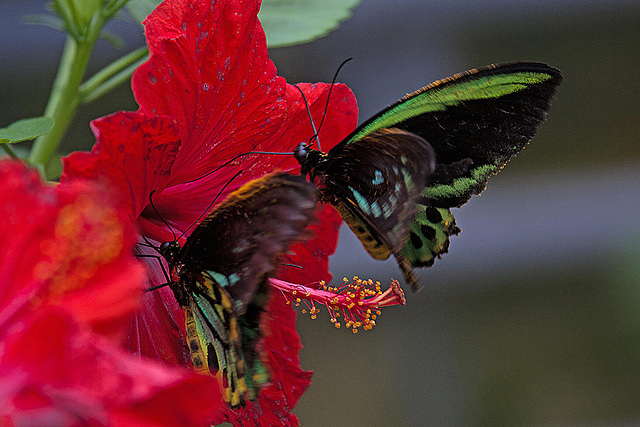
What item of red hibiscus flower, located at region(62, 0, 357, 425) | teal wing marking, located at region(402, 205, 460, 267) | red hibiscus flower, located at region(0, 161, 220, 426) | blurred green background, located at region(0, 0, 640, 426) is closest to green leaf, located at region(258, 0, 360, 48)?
red hibiscus flower, located at region(62, 0, 357, 425)

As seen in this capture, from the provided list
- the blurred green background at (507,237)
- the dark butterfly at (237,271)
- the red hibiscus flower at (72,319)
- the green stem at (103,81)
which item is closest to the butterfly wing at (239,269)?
the dark butterfly at (237,271)

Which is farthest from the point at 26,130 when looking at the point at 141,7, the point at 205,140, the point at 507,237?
the point at 507,237

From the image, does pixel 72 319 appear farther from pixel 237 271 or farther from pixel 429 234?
pixel 429 234

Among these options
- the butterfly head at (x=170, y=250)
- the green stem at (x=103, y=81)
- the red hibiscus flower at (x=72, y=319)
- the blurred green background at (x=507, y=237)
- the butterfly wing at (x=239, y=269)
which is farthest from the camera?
the blurred green background at (x=507, y=237)

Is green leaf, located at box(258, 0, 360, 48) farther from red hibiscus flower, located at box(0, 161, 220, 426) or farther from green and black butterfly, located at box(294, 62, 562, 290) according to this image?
red hibiscus flower, located at box(0, 161, 220, 426)

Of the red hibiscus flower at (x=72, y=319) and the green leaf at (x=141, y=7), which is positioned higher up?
the green leaf at (x=141, y=7)

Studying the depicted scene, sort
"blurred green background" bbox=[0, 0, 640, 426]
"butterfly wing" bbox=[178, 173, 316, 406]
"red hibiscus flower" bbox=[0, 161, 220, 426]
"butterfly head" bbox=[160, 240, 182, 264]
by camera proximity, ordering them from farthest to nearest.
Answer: "blurred green background" bbox=[0, 0, 640, 426] → "butterfly head" bbox=[160, 240, 182, 264] → "butterfly wing" bbox=[178, 173, 316, 406] → "red hibiscus flower" bbox=[0, 161, 220, 426]

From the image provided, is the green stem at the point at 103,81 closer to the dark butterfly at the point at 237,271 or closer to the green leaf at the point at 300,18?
the green leaf at the point at 300,18

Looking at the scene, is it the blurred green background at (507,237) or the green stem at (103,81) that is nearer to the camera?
the green stem at (103,81)
